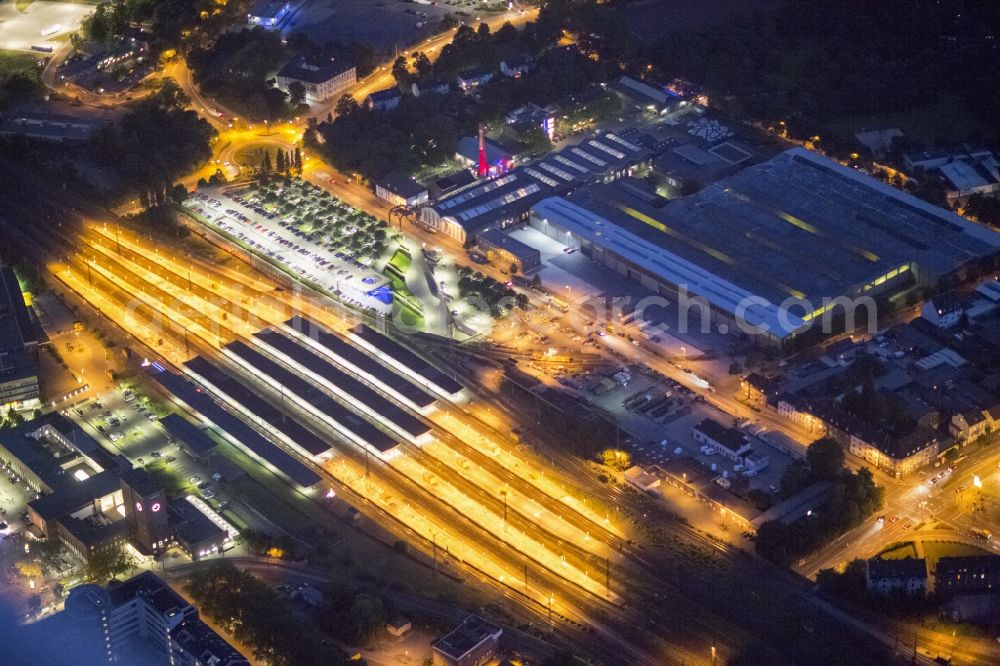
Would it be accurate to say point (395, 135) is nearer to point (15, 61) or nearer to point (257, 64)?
point (257, 64)

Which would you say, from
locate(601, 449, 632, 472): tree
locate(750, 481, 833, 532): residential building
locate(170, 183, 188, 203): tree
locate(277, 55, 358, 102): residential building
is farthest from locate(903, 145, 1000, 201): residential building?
locate(170, 183, 188, 203): tree

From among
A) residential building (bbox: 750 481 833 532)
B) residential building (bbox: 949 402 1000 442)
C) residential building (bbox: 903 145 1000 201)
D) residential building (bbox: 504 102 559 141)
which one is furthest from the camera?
residential building (bbox: 504 102 559 141)

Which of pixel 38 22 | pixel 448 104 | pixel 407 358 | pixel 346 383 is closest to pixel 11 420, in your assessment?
pixel 346 383

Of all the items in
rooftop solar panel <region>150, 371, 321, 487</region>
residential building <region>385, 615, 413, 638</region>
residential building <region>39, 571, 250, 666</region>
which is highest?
residential building <region>39, 571, 250, 666</region>

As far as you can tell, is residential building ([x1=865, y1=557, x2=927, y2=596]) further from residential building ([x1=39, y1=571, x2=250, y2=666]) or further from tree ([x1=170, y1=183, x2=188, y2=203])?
tree ([x1=170, y1=183, x2=188, y2=203])

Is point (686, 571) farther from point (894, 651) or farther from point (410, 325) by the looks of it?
point (410, 325)

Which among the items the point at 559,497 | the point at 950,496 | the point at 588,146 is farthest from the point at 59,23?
the point at 950,496

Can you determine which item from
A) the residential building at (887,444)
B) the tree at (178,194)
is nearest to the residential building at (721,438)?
the residential building at (887,444)
